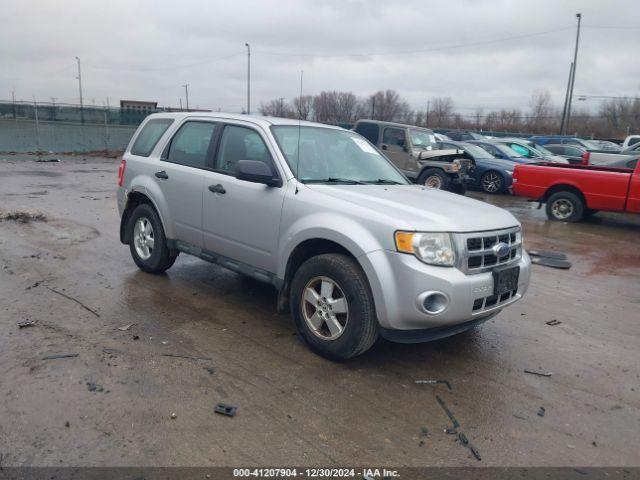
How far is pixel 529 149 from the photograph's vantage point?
1927cm

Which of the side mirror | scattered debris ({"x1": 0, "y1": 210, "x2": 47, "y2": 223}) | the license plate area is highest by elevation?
the side mirror

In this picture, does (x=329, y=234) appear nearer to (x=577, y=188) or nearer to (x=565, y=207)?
(x=577, y=188)

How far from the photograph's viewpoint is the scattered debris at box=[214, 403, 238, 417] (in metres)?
3.31

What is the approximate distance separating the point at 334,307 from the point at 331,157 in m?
1.65

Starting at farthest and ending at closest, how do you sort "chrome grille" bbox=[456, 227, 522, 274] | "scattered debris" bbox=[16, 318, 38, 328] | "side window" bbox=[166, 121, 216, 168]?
"side window" bbox=[166, 121, 216, 168] < "scattered debris" bbox=[16, 318, 38, 328] < "chrome grille" bbox=[456, 227, 522, 274]

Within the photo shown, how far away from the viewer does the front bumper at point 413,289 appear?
142 inches

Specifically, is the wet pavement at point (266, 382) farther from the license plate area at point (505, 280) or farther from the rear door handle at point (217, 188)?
the rear door handle at point (217, 188)

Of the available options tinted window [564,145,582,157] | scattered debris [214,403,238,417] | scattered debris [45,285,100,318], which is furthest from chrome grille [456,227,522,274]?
tinted window [564,145,582,157]

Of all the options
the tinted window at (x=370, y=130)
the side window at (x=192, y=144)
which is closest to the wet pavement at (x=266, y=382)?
the side window at (x=192, y=144)

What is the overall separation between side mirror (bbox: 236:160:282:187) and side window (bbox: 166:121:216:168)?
1056mm

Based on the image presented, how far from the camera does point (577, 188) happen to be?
37.8 ft

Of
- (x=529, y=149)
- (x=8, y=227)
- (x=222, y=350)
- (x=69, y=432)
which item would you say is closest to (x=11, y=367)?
(x=69, y=432)

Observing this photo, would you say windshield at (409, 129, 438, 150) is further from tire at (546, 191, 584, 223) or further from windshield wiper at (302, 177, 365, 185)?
windshield wiper at (302, 177, 365, 185)

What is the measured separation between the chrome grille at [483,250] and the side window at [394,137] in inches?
429
